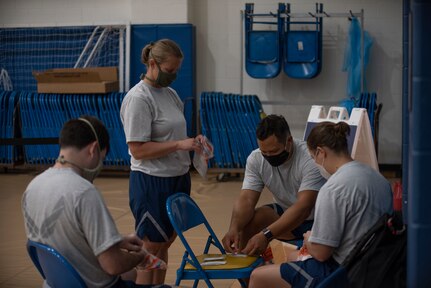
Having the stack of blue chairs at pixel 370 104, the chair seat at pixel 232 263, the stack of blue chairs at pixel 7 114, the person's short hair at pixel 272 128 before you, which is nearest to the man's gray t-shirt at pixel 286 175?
the person's short hair at pixel 272 128

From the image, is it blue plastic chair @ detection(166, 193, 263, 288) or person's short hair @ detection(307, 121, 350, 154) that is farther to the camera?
blue plastic chair @ detection(166, 193, 263, 288)

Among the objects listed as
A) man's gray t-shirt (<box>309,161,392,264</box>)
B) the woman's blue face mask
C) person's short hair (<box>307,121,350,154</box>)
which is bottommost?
man's gray t-shirt (<box>309,161,392,264</box>)

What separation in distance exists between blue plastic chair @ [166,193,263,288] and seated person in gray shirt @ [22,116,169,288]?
74 cm

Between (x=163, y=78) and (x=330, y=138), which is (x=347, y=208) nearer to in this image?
(x=330, y=138)

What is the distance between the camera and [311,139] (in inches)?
143

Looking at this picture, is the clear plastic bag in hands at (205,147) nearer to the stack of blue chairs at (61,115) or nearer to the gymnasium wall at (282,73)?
the stack of blue chairs at (61,115)

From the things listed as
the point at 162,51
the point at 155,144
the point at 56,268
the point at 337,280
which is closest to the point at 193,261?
the point at 155,144

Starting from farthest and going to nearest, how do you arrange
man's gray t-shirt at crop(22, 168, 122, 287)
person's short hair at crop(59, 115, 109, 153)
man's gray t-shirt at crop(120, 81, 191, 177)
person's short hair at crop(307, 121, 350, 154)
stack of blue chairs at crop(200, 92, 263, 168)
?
stack of blue chairs at crop(200, 92, 263, 168) < man's gray t-shirt at crop(120, 81, 191, 177) < person's short hair at crop(307, 121, 350, 154) < person's short hair at crop(59, 115, 109, 153) < man's gray t-shirt at crop(22, 168, 122, 287)

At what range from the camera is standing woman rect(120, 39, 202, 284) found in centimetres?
423

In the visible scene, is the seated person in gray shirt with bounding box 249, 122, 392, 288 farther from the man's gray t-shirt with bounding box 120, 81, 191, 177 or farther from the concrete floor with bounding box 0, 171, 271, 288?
the concrete floor with bounding box 0, 171, 271, 288

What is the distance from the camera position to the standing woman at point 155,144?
13.9 ft

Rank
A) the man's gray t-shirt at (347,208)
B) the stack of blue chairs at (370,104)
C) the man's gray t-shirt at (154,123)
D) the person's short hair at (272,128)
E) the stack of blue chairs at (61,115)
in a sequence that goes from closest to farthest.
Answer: the man's gray t-shirt at (347,208)
the man's gray t-shirt at (154,123)
the person's short hair at (272,128)
the stack of blue chairs at (370,104)
the stack of blue chairs at (61,115)

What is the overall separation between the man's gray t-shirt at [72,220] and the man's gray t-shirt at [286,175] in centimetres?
166

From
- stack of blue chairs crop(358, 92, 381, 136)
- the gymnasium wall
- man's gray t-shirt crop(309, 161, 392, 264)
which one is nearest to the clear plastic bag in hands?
man's gray t-shirt crop(309, 161, 392, 264)
